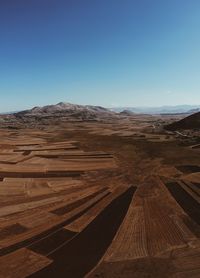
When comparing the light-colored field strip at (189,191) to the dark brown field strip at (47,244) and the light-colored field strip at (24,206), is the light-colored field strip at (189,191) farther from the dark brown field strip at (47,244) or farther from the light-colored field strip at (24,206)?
the dark brown field strip at (47,244)

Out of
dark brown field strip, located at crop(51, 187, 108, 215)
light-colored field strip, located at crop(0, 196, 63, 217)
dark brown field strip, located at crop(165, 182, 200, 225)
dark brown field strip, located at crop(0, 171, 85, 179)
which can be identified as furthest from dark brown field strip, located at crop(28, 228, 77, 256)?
dark brown field strip, located at crop(0, 171, 85, 179)

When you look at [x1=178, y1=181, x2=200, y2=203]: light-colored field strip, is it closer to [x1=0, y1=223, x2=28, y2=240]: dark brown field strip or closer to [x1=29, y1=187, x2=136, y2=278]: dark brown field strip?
[x1=29, y1=187, x2=136, y2=278]: dark brown field strip

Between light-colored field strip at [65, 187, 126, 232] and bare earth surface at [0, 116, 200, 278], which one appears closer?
bare earth surface at [0, 116, 200, 278]

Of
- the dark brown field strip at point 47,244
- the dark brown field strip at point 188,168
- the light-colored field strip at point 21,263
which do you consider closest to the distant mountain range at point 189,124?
the dark brown field strip at point 188,168

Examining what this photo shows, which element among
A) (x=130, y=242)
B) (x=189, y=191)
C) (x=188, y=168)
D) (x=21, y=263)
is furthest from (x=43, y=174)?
(x=21, y=263)

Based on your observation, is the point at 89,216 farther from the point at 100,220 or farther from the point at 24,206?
the point at 24,206

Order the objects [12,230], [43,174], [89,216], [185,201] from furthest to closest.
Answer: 1. [43,174]
2. [185,201]
3. [89,216]
4. [12,230]
